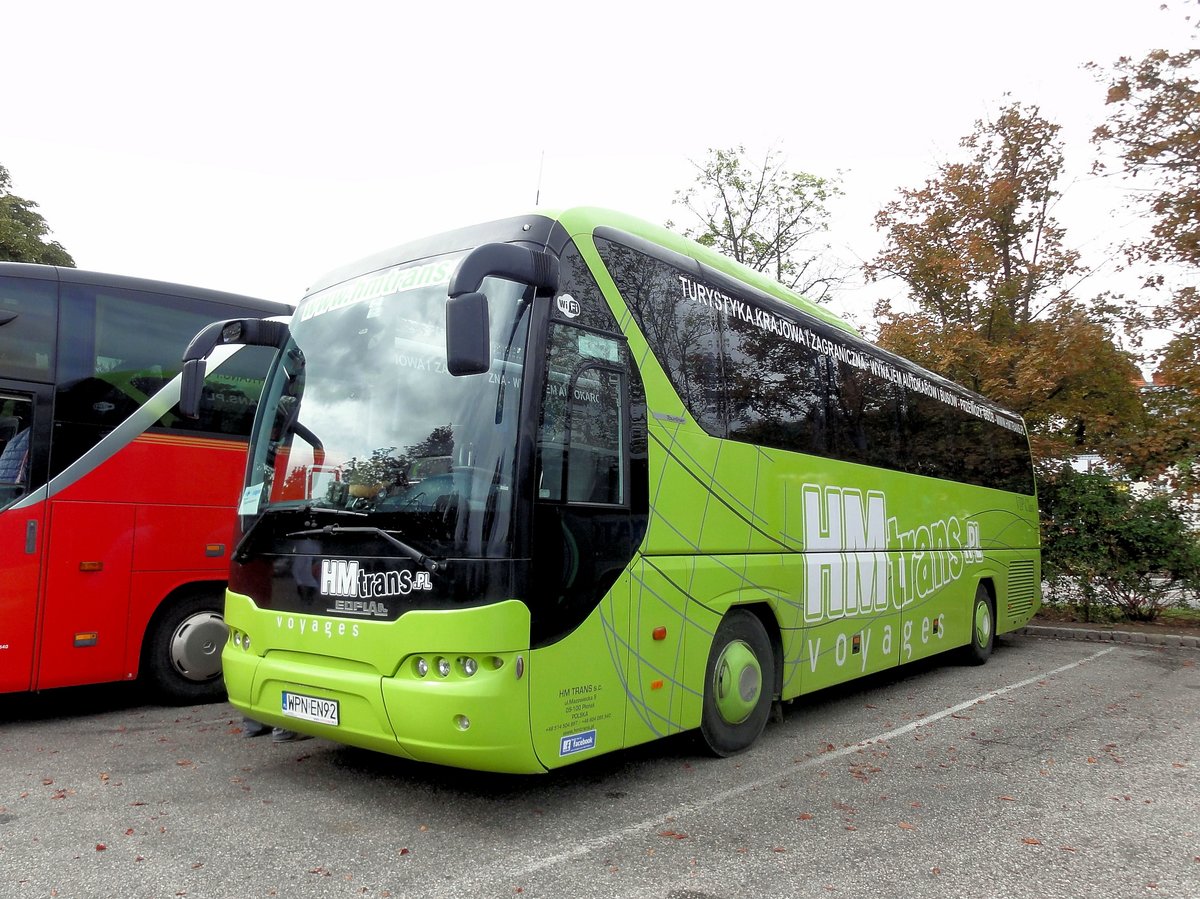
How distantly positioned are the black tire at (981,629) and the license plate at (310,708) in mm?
8457

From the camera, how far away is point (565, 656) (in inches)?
181

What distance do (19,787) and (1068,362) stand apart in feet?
47.4

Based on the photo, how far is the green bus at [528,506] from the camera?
4.36 meters

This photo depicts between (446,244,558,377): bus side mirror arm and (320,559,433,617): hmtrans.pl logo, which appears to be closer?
(446,244,558,377): bus side mirror arm

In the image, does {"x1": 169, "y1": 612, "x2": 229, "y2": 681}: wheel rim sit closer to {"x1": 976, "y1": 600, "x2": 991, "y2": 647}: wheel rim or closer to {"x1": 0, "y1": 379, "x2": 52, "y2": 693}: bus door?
{"x1": 0, "y1": 379, "x2": 52, "y2": 693}: bus door

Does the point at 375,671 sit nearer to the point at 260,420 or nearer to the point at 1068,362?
the point at 260,420

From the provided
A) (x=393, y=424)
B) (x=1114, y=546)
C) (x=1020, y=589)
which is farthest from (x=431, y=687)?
(x=1114, y=546)

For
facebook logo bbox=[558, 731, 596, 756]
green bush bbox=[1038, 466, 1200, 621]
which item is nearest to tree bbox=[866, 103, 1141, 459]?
green bush bbox=[1038, 466, 1200, 621]

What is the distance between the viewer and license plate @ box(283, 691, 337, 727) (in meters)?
4.65

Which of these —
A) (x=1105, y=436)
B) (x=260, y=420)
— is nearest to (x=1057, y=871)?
(x=260, y=420)

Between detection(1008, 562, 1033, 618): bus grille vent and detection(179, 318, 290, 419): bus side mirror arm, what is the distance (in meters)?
10.2

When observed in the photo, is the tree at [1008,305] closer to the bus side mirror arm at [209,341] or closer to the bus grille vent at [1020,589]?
the bus grille vent at [1020,589]

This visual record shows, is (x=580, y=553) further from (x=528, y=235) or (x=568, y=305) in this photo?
(x=528, y=235)

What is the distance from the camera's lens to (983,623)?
437 inches
